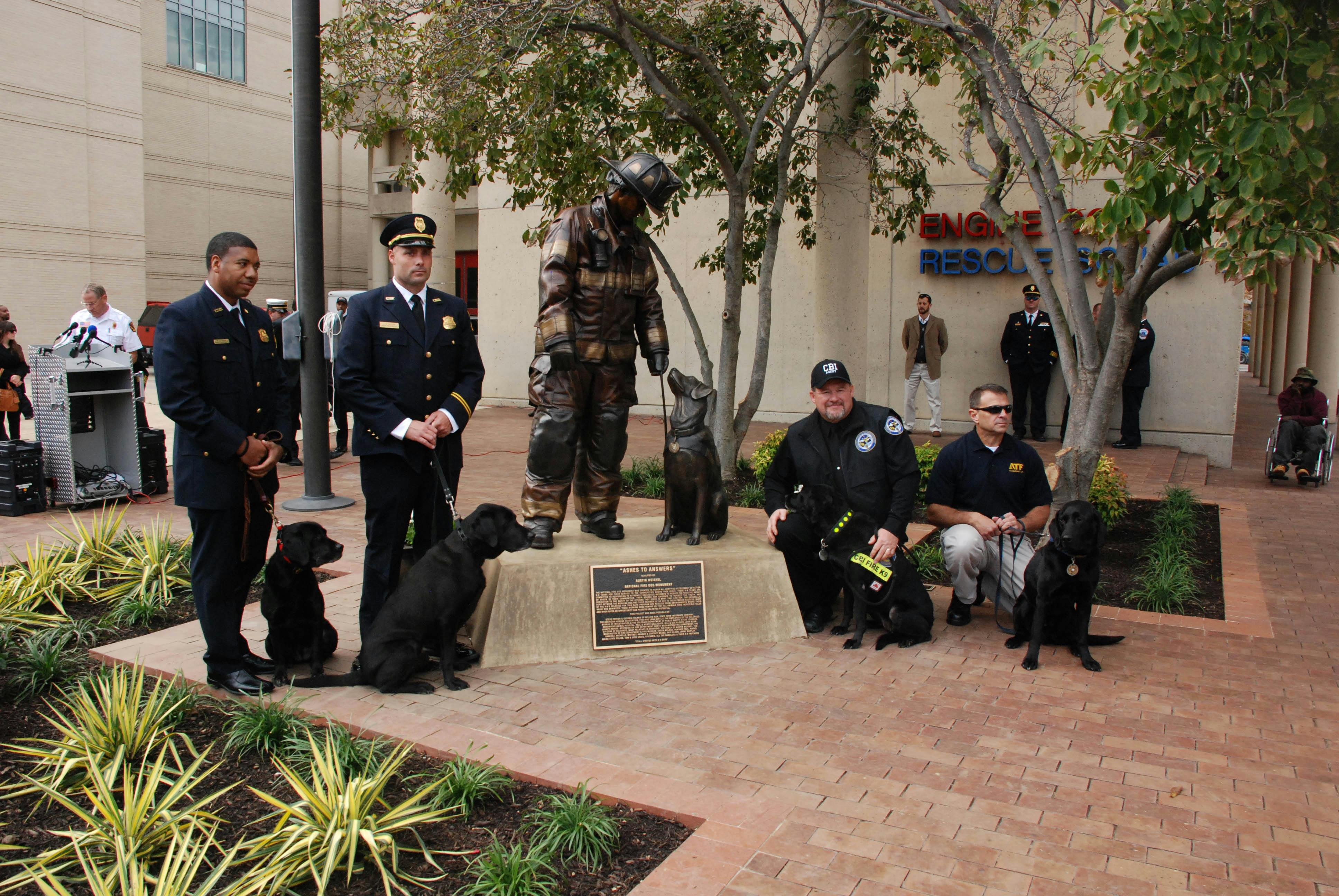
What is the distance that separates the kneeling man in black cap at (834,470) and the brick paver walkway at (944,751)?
0.36 meters

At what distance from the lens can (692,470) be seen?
538 cm

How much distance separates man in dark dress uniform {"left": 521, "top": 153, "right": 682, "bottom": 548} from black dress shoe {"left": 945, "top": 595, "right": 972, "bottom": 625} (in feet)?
6.74

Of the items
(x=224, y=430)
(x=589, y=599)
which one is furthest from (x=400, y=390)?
(x=589, y=599)

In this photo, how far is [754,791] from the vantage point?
3.57 meters

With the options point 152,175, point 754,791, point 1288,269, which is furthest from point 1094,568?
point 152,175

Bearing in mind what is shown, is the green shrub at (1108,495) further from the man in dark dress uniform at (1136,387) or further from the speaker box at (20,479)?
the speaker box at (20,479)

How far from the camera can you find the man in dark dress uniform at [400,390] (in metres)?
4.50

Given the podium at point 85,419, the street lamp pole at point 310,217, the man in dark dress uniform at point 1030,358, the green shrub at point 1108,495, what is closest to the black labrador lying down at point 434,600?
the street lamp pole at point 310,217

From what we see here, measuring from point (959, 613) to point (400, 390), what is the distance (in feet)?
11.1

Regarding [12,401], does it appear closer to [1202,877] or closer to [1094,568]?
[1094,568]

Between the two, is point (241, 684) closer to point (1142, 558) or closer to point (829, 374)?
point (829, 374)

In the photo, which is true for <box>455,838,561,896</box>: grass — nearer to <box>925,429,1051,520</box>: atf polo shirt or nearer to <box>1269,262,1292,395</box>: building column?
<box>925,429,1051,520</box>: atf polo shirt

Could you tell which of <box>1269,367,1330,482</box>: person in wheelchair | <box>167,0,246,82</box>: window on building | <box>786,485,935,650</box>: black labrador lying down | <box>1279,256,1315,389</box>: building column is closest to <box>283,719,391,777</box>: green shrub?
<box>786,485,935,650</box>: black labrador lying down

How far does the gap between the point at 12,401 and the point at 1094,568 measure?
9.97 meters
